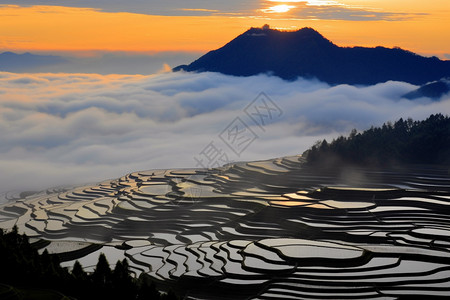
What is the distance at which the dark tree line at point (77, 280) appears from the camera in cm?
1755

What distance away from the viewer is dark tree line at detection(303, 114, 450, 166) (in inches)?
1545

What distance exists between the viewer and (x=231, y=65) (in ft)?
483

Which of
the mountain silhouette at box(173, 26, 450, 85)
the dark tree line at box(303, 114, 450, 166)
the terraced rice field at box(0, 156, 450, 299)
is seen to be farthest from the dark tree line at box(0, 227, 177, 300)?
the mountain silhouette at box(173, 26, 450, 85)

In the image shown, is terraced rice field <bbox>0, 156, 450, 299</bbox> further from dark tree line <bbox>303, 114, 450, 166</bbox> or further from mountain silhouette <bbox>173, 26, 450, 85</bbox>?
mountain silhouette <bbox>173, 26, 450, 85</bbox>

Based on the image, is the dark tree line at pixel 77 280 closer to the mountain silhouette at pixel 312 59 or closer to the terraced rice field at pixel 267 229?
the terraced rice field at pixel 267 229

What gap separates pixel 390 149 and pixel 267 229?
15.3 m

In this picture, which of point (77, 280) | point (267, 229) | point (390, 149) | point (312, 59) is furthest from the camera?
point (312, 59)

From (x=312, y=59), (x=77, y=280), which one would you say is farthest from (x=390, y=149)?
(x=312, y=59)

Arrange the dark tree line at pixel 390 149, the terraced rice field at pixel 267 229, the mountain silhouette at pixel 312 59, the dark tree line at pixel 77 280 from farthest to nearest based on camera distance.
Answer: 1. the mountain silhouette at pixel 312 59
2. the dark tree line at pixel 390 149
3. the terraced rice field at pixel 267 229
4. the dark tree line at pixel 77 280

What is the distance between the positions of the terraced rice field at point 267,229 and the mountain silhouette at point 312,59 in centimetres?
10229

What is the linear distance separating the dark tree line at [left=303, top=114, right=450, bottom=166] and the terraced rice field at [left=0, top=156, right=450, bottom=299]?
2.26 metres

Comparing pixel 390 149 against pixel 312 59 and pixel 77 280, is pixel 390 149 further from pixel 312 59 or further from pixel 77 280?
pixel 312 59

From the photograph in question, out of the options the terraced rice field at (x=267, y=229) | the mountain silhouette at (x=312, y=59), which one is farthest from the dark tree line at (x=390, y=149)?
the mountain silhouette at (x=312, y=59)

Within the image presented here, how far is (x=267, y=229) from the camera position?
2670 centimetres
